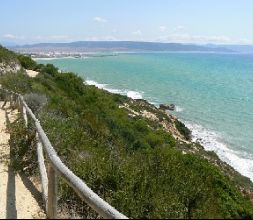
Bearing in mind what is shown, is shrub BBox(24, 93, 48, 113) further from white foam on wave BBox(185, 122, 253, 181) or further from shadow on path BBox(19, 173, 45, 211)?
white foam on wave BBox(185, 122, 253, 181)

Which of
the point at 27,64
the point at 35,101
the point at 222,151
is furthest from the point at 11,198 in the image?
the point at 27,64

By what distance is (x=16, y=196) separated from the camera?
7.34m

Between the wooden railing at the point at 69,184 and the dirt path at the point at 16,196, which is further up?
the wooden railing at the point at 69,184

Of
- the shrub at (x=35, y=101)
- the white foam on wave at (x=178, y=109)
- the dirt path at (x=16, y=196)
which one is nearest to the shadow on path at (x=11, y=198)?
the dirt path at (x=16, y=196)

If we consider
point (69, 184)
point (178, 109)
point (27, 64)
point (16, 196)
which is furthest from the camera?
point (178, 109)

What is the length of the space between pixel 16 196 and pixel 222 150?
31.4m

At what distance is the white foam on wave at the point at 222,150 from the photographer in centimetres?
3194

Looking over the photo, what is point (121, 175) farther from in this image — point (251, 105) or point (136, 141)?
point (251, 105)

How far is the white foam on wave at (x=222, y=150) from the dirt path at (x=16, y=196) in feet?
76.1

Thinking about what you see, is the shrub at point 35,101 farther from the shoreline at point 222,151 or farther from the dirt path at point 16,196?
the shoreline at point 222,151

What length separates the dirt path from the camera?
6.48 meters

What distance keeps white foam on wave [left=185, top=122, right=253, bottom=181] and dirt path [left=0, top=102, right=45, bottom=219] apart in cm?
2320

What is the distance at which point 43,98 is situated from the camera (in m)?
16.6

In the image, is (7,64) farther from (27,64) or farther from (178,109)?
(178,109)
